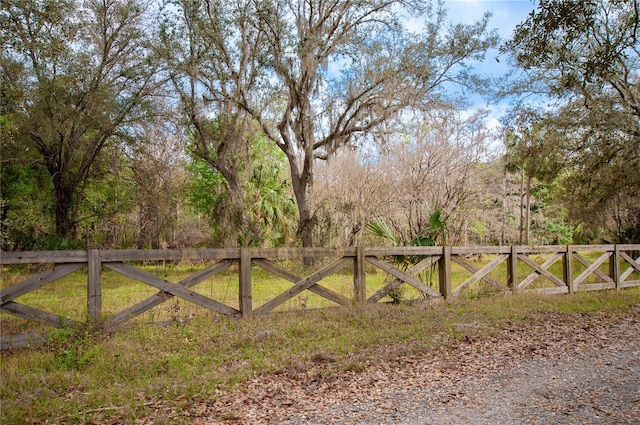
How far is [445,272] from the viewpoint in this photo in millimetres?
9102

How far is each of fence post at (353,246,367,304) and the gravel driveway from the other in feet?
7.62

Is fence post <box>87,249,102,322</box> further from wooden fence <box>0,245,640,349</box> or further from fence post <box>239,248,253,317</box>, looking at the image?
fence post <box>239,248,253,317</box>

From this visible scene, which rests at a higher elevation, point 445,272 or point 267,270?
point 267,270

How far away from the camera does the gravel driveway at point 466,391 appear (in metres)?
3.70

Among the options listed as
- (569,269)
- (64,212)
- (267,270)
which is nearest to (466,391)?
(267,270)

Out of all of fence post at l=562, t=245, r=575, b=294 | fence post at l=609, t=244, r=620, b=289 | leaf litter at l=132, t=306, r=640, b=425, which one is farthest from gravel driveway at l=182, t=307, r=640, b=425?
fence post at l=609, t=244, r=620, b=289

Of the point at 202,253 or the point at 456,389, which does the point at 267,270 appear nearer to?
the point at 202,253

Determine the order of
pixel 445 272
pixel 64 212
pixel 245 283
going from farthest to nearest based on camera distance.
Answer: pixel 64 212 → pixel 445 272 → pixel 245 283

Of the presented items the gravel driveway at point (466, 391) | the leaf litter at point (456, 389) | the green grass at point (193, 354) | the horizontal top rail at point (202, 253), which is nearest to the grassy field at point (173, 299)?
the green grass at point (193, 354)

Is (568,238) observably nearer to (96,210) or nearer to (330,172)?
(330,172)

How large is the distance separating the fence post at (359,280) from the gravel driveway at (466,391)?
91.4 inches

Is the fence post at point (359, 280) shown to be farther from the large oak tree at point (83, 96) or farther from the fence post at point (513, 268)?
the large oak tree at point (83, 96)

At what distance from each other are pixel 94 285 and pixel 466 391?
473 cm

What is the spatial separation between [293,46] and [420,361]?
43.3 ft
